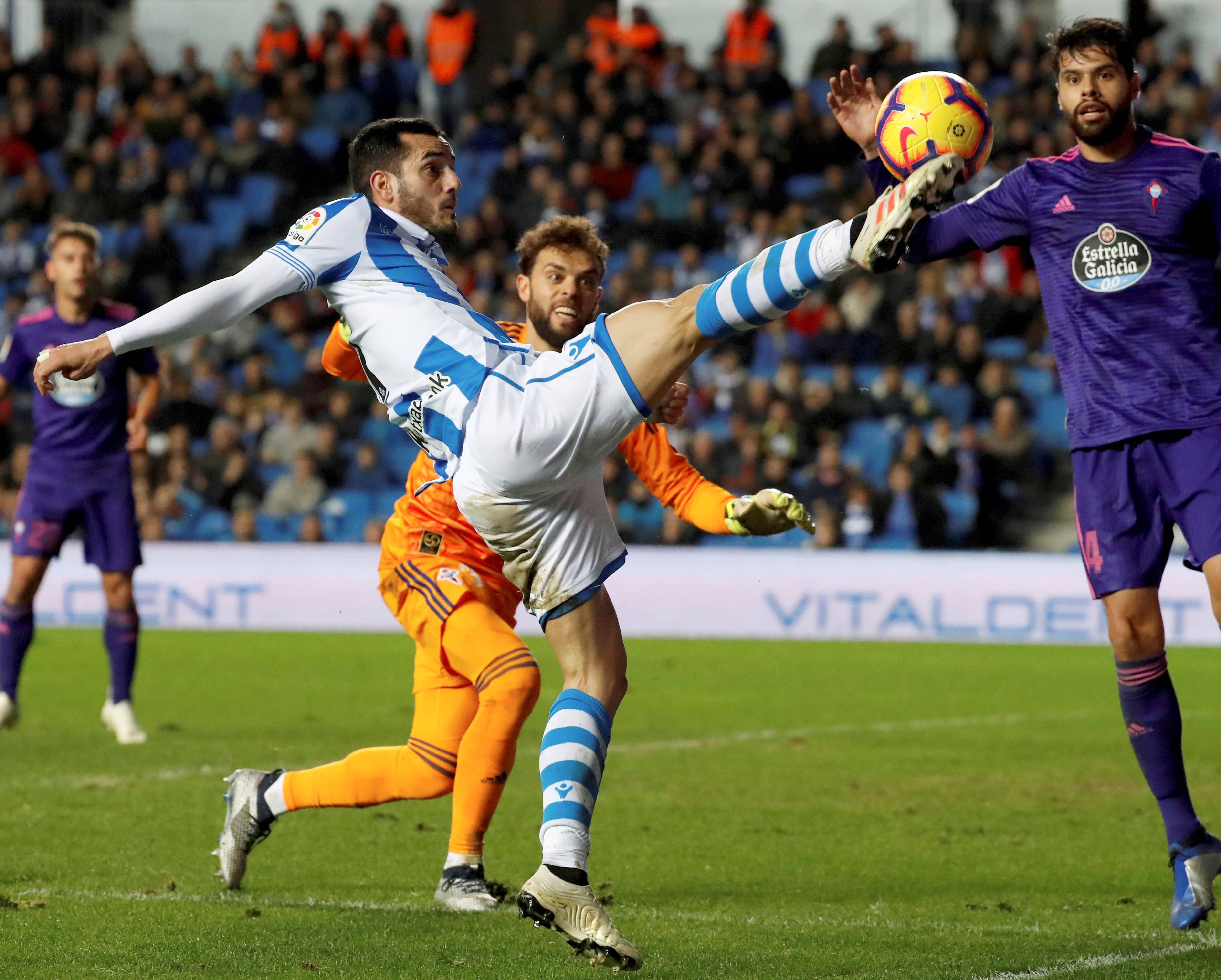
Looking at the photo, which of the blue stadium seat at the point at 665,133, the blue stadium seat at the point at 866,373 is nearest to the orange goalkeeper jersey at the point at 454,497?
the blue stadium seat at the point at 866,373

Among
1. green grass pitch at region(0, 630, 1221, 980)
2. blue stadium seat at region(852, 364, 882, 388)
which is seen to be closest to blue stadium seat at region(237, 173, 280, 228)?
blue stadium seat at region(852, 364, 882, 388)

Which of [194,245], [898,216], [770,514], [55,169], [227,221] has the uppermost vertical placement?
[898,216]

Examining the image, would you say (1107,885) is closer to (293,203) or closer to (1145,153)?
(1145,153)

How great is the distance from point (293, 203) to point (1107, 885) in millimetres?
17365

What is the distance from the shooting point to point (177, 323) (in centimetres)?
442

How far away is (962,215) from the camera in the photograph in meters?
5.32

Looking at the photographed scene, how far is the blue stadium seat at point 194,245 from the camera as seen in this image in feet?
71.0

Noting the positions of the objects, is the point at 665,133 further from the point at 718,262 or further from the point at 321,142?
the point at 321,142

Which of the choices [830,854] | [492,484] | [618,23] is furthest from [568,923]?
[618,23]

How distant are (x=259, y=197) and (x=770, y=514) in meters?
18.7

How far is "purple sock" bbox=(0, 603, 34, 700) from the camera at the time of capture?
9492 millimetres

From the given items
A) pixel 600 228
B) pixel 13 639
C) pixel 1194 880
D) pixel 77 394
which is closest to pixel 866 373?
pixel 600 228

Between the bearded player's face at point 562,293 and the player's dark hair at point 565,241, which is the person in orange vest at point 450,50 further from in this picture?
the bearded player's face at point 562,293

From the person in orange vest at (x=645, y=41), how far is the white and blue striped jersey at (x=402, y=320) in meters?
18.1
